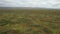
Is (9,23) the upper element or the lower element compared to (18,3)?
lower

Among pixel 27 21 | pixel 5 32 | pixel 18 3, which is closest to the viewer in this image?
pixel 5 32

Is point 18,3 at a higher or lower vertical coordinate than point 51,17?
higher

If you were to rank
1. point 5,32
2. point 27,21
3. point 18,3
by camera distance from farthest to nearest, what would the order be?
1. point 18,3
2. point 27,21
3. point 5,32

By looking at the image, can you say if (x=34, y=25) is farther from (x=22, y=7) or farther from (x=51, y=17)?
(x=22, y=7)

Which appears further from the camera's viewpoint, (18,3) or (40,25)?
(18,3)

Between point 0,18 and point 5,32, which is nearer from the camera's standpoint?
point 5,32

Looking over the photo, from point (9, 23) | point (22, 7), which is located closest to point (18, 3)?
point (22, 7)

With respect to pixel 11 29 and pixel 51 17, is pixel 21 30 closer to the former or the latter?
pixel 11 29

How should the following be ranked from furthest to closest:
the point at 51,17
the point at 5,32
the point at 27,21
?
1. the point at 51,17
2. the point at 27,21
3. the point at 5,32

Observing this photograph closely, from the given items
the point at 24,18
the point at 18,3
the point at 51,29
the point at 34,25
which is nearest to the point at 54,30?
the point at 51,29
